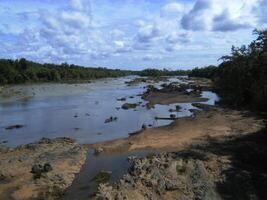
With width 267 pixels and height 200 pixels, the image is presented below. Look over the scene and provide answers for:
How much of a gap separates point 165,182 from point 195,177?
6.74ft

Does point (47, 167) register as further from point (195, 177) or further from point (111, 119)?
point (111, 119)

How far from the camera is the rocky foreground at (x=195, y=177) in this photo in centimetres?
2469

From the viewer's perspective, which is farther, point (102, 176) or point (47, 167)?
point (47, 167)

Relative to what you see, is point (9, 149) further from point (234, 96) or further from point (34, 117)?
point (234, 96)

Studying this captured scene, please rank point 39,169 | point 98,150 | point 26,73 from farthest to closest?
point 26,73 < point 98,150 < point 39,169

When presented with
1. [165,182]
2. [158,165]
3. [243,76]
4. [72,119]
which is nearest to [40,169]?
[158,165]

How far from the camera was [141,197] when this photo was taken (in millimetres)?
24438

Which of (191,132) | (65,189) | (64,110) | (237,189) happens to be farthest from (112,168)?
(64,110)

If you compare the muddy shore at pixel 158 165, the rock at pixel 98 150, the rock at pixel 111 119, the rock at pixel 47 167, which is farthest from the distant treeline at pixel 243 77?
the rock at pixel 47 167

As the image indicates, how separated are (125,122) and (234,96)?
22712 millimetres

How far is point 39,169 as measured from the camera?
2953 centimetres

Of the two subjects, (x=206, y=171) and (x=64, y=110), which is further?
(x=64, y=110)

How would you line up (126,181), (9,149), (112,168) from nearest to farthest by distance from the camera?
(126,181), (112,168), (9,149)

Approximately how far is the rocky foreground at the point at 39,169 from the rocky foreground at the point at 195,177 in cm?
385
